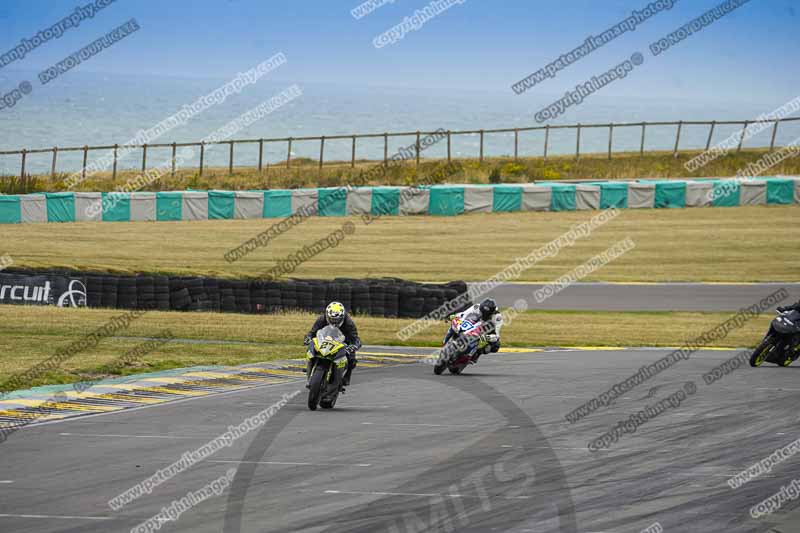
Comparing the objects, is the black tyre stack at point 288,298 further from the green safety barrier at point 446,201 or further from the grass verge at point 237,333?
the green safety barrier at point 446,201

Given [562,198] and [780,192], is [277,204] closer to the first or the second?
[562,198]

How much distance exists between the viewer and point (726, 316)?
30.6 metres

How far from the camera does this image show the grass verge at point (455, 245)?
3794 cm

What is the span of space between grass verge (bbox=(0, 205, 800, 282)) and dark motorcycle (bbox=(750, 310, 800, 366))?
15.3 m

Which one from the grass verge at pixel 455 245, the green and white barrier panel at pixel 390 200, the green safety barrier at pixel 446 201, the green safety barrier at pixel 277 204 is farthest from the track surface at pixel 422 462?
the green safety barrier at pixel 446 201

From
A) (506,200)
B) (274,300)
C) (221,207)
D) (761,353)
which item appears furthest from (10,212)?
(761,353)

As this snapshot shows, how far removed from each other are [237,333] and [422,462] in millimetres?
13041

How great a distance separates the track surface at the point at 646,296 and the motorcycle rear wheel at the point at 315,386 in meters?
15.9

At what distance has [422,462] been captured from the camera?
39.5ft

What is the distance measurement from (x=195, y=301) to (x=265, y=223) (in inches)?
794

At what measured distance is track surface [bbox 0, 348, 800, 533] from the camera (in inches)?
381

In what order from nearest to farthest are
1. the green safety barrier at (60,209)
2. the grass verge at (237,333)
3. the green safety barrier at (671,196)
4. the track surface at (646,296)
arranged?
the grass verge at (237,333)
the track surface at (646,296)
the green safety barrier at (60,209)
the green safety barrier at (671,196)

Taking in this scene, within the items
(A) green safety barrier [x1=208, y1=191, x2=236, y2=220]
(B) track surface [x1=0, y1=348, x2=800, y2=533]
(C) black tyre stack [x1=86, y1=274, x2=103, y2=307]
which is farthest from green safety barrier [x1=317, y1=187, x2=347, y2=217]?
(B) track surface [x1=0, y1=348, x2=800, y2=533]

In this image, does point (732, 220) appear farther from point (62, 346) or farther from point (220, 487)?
point (220, 487)
